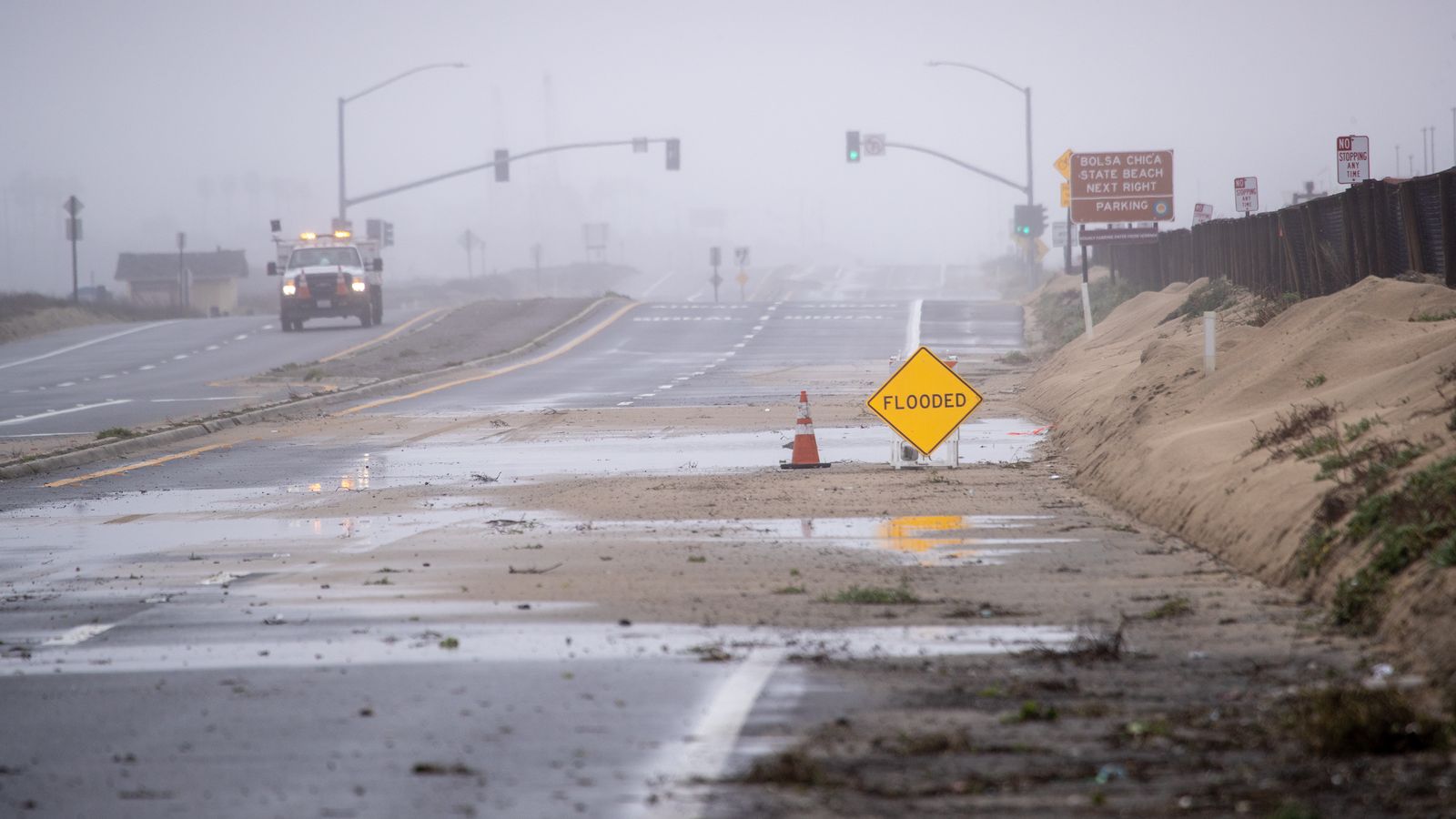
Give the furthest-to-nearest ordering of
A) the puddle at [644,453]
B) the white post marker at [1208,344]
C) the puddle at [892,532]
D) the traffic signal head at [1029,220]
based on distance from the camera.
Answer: the traffic signal head at [1029,220], the puddle at [644,453], the white post marker at [1208,344], the puddle at [892,532]

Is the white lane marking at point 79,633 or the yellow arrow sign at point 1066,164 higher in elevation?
the yellow arrow sign at point 1066,164

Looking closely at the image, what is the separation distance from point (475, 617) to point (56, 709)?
2.43m

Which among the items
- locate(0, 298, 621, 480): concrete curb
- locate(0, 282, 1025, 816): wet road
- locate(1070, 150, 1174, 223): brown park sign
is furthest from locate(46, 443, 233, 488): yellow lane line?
locate(1070, 150, 1174, 223): brown park sign

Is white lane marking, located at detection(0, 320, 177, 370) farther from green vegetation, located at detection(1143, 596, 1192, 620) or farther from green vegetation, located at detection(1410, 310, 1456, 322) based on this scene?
green vegetation, located at detection(1143, 596, 1192, 620)

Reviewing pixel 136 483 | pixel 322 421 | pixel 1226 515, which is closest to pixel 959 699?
pixel 1226 515

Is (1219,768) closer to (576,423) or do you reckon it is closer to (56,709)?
(56,709)

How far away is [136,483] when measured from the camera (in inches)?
669

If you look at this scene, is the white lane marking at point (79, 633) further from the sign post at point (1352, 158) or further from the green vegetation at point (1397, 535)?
the sign post at point (1352, 158)

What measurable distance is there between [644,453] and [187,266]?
10968cm

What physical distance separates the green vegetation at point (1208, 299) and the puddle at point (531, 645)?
61.2 ft

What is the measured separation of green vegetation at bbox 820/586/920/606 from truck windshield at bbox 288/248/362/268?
147 ft

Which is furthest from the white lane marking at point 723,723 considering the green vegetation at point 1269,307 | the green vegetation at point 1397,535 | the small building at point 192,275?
the small building at point 192,275

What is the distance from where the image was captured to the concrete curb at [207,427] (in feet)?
60.4

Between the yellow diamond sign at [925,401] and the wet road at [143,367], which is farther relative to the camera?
the wet road at [143,367]
